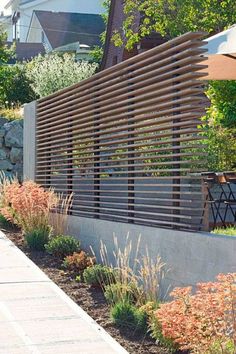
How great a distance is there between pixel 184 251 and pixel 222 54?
10.2ft

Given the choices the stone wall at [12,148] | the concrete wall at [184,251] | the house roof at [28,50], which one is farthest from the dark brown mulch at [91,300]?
the house roof at [28,50]

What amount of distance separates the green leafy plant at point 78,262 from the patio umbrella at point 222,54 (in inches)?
119

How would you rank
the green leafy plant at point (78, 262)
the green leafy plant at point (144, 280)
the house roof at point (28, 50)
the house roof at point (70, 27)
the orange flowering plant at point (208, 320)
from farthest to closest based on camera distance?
the house roof at point (28, 50)
the house roof at point (70, 27)
the green leafy plant at point (78, 262)
the green leafy plant at point (144, 280)
the orange flowering plant at point (208, 320)

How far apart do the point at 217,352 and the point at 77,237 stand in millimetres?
6396

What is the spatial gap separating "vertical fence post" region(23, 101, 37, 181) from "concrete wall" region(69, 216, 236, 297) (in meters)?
5.93

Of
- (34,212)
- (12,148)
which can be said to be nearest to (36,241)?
(34,212)

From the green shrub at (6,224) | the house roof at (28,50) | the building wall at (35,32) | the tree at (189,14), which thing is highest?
the building wall at (35,32)

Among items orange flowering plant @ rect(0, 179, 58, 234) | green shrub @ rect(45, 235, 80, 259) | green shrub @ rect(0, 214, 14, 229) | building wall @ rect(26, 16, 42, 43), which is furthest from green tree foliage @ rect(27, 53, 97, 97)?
building wall @ rect(26, 16, 42, 43)

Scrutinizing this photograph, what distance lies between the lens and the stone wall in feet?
72.4

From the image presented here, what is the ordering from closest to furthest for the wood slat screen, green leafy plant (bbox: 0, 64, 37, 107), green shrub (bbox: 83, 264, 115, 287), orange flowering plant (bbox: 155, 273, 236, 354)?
orange flowering plant (bbox: 155, 273, 236, 354), the wood slat screen, green shrub (bbox: 83, 264, 115, 287), green leafy plant (bbox: 0, 64, 37, 107)

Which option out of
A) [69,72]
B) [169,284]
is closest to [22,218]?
[169,284]

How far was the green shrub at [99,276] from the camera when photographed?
874 centimetres

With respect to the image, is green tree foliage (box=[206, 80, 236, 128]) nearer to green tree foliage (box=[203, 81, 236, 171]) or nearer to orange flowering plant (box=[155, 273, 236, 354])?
green tree foliage (box=[203, 81, 236, 171])

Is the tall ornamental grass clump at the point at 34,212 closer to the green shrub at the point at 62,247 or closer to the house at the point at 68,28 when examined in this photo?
the green shrub at the point at 62,247
